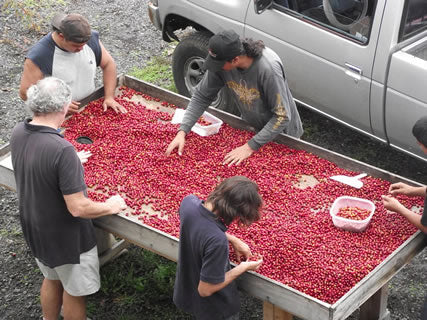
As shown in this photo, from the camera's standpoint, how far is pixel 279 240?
4.28 m

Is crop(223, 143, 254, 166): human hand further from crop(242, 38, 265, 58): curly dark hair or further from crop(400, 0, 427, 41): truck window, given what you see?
crop(400, 0, 427, 41): truck window

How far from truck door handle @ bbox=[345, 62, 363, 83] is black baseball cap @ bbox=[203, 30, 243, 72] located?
5.14 ft

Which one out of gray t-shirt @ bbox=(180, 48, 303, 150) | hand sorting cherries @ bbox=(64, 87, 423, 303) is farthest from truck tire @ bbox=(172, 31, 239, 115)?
gray t-shirt @ bbox=(180, 48, 303, 150)

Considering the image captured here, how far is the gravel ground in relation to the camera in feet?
17.5

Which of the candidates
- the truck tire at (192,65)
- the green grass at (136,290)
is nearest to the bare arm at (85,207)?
the green grass at (136,290)

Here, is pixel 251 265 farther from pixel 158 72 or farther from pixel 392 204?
pixel 158 72

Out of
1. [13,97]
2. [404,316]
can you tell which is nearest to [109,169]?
[404,316]

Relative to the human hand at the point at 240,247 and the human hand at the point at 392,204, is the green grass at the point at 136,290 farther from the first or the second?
the human hand at the point at 392,204

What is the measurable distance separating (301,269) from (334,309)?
477 millimetres

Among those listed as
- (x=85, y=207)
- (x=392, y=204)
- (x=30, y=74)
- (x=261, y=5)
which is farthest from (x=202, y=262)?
(x=261, y=5)

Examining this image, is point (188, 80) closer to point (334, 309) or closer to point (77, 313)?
point (77, 313)

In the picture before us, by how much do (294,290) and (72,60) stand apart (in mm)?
2808

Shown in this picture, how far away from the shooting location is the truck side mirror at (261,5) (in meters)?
6.45

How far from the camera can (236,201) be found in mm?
3553
